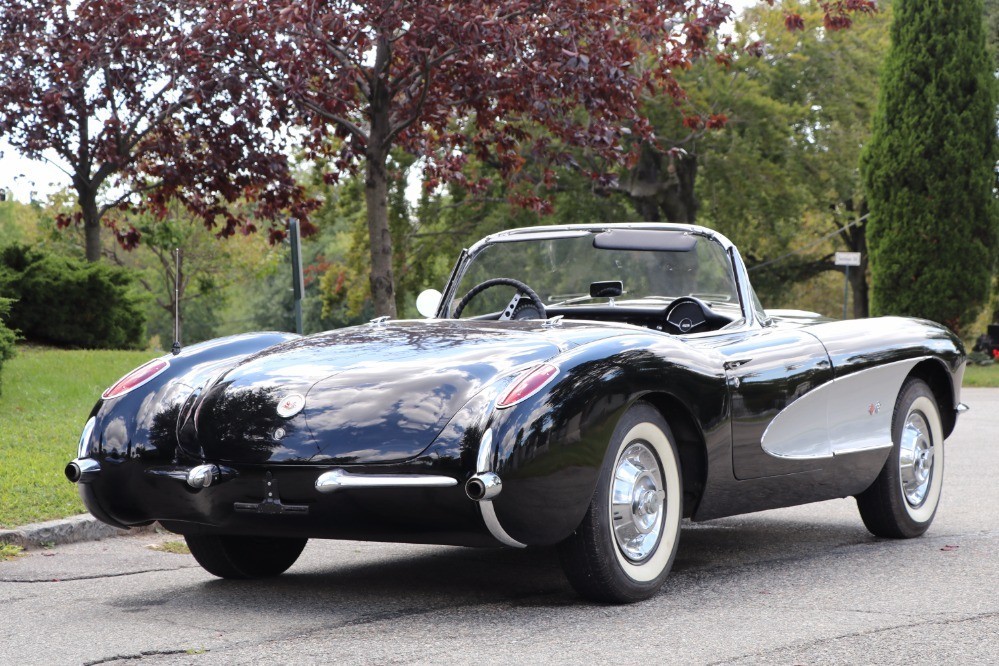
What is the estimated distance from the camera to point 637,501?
466cm

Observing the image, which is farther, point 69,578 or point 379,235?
point 379,235

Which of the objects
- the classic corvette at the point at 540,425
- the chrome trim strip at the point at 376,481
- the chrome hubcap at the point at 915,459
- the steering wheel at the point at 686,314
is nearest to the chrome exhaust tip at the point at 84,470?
the classic corvette at the point at 540,425

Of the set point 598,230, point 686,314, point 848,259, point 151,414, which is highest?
point 598,230

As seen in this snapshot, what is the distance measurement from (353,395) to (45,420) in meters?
6.36

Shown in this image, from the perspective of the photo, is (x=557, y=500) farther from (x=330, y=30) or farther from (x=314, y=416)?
(x=330, y=30)

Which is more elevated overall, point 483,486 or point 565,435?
point 565,435

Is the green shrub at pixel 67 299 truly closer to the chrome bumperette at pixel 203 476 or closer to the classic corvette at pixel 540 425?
the classic corvette at pixel 540 425

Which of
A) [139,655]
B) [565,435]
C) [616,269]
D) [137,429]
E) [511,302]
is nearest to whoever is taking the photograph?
[139,655]

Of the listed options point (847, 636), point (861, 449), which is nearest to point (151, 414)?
point (847, 636)

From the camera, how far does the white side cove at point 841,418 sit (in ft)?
18.0

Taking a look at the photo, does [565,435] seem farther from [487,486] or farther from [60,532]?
[60,532]

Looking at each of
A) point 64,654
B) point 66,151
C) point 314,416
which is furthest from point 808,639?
point 66,151

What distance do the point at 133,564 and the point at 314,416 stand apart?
198 cm

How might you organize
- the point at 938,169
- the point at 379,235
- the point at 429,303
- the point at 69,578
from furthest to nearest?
the point at 938,169, the point at 379,235, the point at 429,303, the point at 69,578
